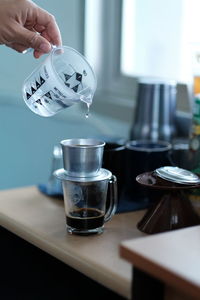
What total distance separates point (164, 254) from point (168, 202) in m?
0.26

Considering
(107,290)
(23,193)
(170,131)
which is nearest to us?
(107,290)

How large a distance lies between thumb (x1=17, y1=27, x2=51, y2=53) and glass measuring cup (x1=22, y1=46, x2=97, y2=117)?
2cm

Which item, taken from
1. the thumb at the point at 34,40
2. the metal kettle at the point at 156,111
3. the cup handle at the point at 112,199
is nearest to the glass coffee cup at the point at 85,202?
the cup handle at the point at 112,199

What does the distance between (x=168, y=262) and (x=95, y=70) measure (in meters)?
1.28

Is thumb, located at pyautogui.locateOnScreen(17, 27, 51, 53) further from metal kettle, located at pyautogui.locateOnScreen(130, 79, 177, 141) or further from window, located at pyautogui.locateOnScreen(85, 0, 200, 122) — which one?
window, located at pyautogui.locateOnScreen(85, 0, 200, 122)

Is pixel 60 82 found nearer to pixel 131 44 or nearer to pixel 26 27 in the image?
pixel 26 27

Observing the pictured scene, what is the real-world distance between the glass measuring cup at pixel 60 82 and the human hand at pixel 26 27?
1.8 inches

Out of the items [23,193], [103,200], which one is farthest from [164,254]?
[23,193]

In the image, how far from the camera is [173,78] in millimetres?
1812

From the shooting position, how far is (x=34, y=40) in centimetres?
116

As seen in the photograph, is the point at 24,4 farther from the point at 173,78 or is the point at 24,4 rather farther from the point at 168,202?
the point at 173,78

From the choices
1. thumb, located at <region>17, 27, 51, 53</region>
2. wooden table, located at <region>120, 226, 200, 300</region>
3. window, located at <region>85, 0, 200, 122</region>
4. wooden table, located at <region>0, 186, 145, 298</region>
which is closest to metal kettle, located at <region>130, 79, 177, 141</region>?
window, located at <region>85, 0, 200, 122</region>

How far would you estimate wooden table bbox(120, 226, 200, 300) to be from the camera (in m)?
0.77

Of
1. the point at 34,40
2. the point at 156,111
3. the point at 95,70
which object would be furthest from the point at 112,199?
the point at 95,70
